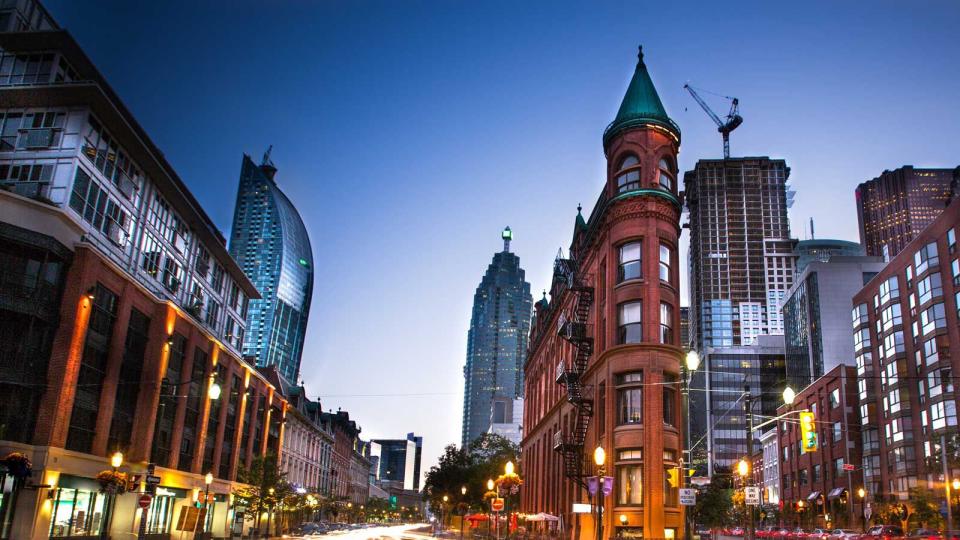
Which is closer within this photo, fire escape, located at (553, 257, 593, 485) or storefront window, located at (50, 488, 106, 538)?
storefront window, located at (50, 488, 106, 538)

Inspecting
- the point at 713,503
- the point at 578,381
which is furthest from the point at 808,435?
the point at 713,503

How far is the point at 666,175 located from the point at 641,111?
4.36m

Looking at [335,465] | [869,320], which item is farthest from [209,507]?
[869,320]

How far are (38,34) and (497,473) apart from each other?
3157 inches

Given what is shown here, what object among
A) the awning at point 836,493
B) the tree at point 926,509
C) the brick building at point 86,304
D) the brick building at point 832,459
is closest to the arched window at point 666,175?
the brick building at point 86,304

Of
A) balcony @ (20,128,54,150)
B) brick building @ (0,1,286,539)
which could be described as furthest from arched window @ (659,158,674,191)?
balcony @ (20,128,54,150)

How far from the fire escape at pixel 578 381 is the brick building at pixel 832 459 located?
1965 inches

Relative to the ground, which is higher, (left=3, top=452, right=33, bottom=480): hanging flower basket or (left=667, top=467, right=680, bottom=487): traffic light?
(left=667, top=467, right=680, bottom=487): traffic light

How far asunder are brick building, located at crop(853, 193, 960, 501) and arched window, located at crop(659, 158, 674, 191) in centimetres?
4200

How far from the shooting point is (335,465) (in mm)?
134875

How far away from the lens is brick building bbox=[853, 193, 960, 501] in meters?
78.9

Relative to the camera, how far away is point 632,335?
44594 mm

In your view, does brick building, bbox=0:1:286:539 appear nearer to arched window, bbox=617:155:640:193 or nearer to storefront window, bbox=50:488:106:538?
storefront window, bbox=50:488:106:538

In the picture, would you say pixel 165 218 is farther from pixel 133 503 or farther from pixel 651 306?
pixel 651 306
